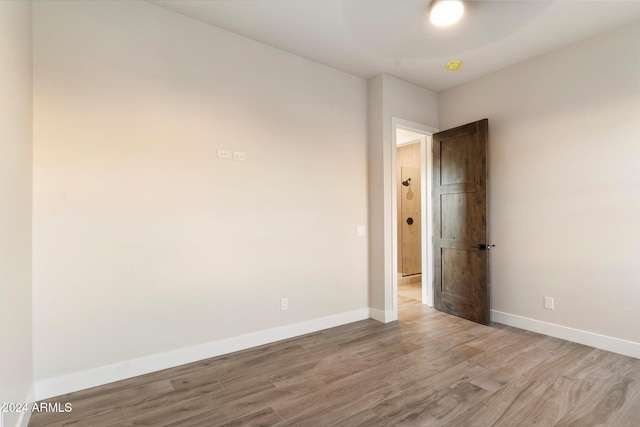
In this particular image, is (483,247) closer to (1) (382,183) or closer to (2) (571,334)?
(2) (571,334)

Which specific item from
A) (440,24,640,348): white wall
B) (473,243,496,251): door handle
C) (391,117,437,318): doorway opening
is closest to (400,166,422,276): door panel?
(391,117,437,318): doorway opening

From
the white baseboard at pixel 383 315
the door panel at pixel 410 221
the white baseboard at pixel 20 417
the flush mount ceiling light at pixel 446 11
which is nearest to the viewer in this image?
the white baseboard at pixel 20 417

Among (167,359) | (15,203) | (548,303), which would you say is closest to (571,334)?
(548,303)

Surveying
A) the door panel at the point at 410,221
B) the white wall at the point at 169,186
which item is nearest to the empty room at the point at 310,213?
the white wall at the point at 169,186

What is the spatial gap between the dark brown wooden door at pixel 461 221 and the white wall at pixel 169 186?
4.85 ft

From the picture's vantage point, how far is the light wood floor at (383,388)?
1.88 meters

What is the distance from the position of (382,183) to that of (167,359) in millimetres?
2816

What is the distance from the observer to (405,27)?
2732 mm

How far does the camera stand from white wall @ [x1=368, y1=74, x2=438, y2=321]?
144 inches

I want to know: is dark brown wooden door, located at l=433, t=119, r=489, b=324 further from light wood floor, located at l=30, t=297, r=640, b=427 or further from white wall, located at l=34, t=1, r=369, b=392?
white wall, located at l=34, t=1, r=369, b=392

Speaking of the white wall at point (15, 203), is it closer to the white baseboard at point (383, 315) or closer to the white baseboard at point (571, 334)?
the white baseboard at point (383, 315)

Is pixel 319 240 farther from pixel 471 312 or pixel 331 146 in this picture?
pixel 471 312

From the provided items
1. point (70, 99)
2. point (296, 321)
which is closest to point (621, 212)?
point (296, 321)

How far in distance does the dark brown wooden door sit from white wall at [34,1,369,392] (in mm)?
1479
